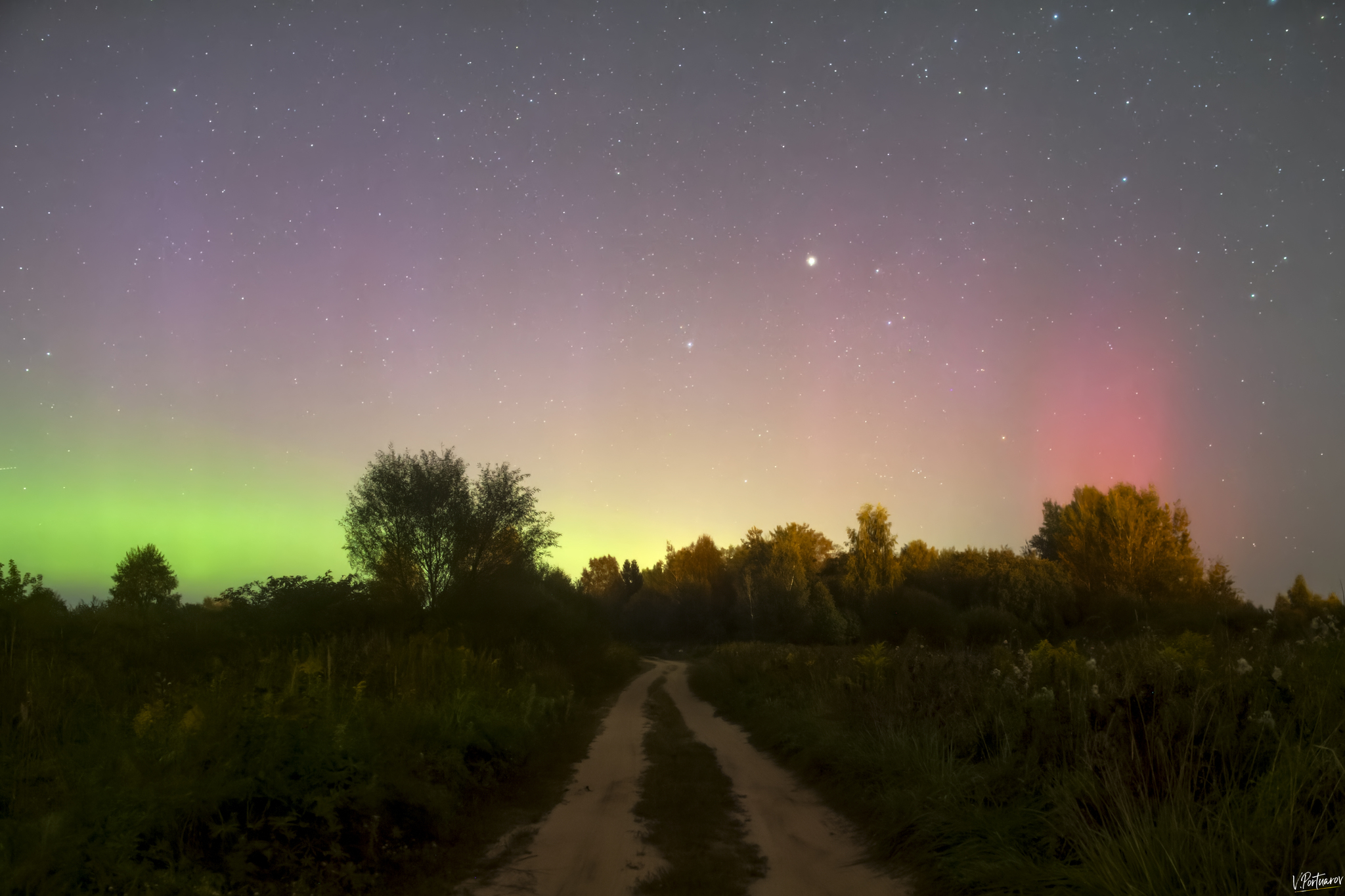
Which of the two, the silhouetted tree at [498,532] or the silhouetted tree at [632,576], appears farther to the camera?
the silhouetted tree at [632,576]

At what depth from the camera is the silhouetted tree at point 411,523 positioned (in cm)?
3006

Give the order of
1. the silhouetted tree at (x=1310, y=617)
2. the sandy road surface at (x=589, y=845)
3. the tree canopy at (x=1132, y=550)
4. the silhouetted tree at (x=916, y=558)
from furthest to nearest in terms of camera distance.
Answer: the silhouetted tree at (x=916, y=558), the tree canopy at (x=1132, y=550), the silhouetted tree at (x=1310, y=617), the sandy road surface at (x=589, y=845)

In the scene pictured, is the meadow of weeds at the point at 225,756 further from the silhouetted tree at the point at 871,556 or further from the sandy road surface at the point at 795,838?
the silhouetted tree at the point at 871,556

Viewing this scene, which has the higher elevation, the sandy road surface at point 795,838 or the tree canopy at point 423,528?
the tree canopy at point 423,528

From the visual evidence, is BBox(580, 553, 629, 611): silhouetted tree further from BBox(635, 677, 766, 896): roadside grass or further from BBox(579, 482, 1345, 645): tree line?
BBox(635, 677, 766, 896): roadside grass

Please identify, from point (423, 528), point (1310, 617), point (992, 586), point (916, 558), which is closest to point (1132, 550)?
point (992, 586)

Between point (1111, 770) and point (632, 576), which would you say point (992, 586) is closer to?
point (1111, 770)

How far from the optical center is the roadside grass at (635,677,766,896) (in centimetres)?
605

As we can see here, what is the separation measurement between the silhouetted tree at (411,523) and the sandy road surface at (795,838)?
2013 cm

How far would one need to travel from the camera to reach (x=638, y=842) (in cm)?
727

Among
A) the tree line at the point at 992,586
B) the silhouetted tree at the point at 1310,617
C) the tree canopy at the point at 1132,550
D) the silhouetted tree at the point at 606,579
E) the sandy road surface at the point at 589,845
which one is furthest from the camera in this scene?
the silhouetted tree at the point at 606,579

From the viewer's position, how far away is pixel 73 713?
714 cm

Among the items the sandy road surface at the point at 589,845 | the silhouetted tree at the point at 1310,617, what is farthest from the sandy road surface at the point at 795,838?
the silhouetted tree at the point at 1310,617

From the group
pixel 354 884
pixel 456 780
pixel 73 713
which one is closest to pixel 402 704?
pixel 456 780
